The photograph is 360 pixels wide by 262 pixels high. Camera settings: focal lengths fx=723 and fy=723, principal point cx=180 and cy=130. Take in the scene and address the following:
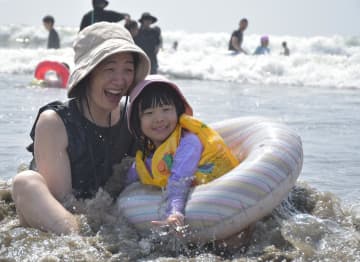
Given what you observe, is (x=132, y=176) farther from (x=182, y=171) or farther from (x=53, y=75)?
(x=53, y=75)

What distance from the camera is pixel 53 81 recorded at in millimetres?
12422

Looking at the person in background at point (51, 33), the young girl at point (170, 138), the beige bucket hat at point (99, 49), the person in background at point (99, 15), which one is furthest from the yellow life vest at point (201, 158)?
the person in background at point (51, 33)

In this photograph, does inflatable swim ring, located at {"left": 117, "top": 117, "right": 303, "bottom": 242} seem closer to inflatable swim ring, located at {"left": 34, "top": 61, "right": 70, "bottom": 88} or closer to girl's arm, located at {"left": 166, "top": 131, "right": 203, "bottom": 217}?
girl's arm, located at {"left": 166, "top": 131, "right": 203, "bottom": 217}

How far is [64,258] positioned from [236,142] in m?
1.37

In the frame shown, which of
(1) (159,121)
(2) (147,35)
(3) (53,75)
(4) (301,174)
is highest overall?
(1) (159,121)

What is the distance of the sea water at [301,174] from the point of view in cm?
329

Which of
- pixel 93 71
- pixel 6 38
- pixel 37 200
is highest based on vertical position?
pixel 93 71

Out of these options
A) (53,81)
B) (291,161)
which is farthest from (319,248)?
(53,81)

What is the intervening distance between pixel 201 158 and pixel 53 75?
10.0 metres

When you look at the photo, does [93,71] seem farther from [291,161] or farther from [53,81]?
[53,81]

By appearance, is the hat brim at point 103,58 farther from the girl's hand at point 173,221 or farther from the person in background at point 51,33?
the person in background at point 51,33

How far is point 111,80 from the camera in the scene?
12.1ft

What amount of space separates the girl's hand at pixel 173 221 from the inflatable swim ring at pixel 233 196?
0.04 meters

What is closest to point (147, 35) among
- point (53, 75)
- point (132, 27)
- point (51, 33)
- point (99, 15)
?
point (132, 27)
